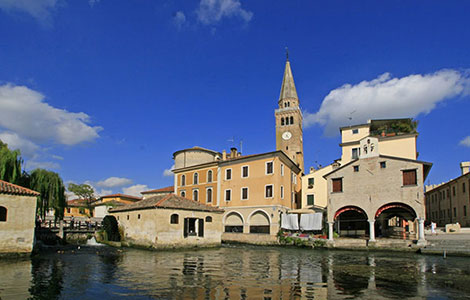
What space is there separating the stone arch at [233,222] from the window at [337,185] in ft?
37.0

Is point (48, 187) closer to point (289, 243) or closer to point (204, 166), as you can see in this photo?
point (204, 166)

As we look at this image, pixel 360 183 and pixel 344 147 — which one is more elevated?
pixel 344 147

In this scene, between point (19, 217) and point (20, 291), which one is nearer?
point (20, 291)

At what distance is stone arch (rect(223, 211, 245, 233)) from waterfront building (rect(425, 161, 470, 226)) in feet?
74.4

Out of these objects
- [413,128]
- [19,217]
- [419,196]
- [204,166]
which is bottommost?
[19,217]

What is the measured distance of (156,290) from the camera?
11.0 metres

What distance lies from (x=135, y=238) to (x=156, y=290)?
18591 millimetres

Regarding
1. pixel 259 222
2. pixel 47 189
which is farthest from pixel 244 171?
pixel 47 189

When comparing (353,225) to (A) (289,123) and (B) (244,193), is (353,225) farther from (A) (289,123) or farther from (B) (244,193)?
(A) (289,123)

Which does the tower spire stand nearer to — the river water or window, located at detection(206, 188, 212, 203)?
window, located at detection(206, 188, 212, 203)

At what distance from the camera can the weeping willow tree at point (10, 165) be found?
23598 mm

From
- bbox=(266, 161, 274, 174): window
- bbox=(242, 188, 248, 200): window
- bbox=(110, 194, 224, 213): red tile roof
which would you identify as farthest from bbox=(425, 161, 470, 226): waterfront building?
bbox=(110, 194, 224, 213): red tile roof

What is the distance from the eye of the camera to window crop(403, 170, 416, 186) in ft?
94.7

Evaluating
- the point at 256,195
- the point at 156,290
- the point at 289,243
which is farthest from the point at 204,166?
the point at 156,290
